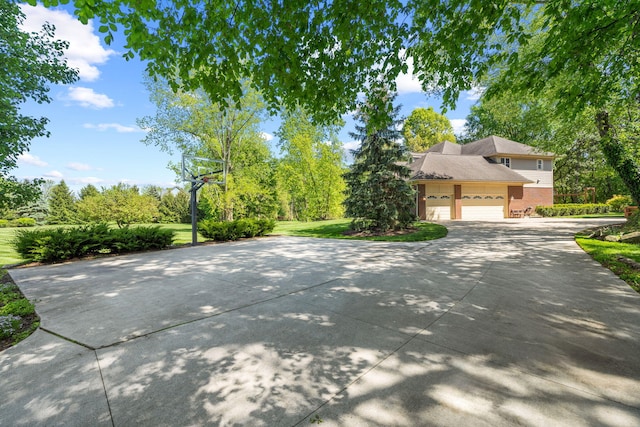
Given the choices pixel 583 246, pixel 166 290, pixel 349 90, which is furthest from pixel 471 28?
pixel 583 246

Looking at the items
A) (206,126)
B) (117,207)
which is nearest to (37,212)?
(206,126)

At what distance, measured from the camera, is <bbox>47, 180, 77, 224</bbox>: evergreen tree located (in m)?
31.1

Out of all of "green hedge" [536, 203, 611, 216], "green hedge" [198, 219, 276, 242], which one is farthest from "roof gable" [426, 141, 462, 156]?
"green hedge" [198, 219, 276, 242]

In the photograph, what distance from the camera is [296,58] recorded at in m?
4.49

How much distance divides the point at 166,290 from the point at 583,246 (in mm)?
11824

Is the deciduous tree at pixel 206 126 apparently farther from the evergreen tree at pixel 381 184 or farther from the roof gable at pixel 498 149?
the roof gable at pixel 498 149

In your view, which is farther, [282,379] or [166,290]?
[166,290]

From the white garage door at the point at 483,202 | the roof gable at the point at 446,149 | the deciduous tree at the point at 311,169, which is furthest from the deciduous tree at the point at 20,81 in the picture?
the roof gable at the point at 446,149

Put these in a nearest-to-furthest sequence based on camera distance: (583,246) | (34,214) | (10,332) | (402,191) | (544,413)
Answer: (544,413)
(10,332)
(583,246)
(402,191)
(34,214)

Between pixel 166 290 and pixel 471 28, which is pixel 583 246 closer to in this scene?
pixel 471 28

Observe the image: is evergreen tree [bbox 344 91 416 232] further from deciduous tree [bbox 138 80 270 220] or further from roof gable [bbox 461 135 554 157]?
roof gable [bbox 461 135 554 157]

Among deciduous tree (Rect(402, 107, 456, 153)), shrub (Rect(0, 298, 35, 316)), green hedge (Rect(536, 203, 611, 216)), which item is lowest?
shrub (Rect(0, 298, 35, 316))

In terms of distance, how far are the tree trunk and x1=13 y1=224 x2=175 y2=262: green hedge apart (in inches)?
724

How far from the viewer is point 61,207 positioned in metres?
31.9
